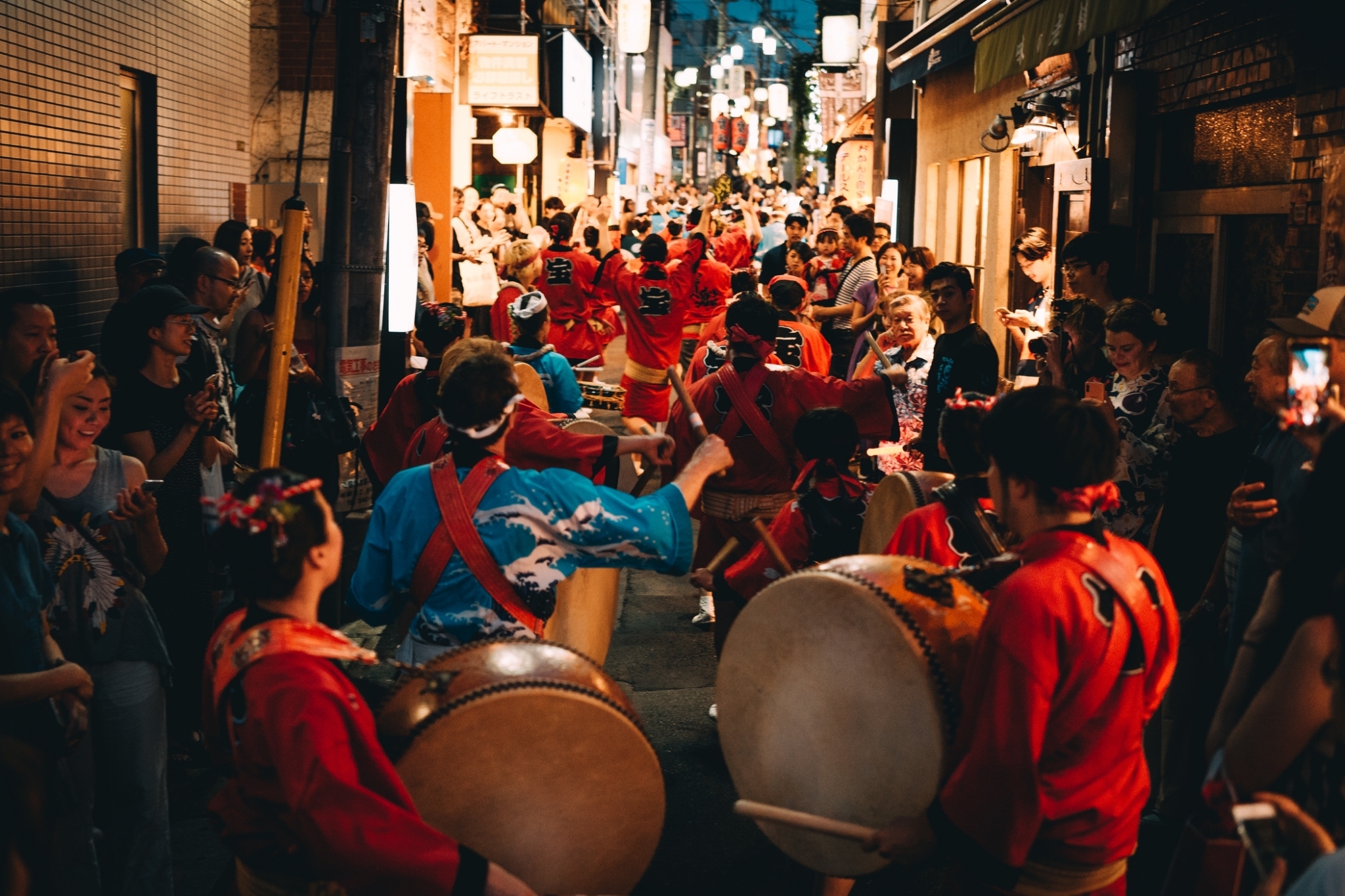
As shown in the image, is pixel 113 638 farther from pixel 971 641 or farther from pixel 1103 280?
pixel 1103 280

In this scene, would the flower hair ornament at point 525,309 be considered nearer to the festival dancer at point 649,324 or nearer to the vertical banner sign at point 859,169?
the festival dancer at point 649,324

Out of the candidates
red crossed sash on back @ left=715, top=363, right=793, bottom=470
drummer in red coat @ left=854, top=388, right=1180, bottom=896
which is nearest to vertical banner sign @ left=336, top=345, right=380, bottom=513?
red crossed sash on back @ left=715, top=363, right=793, bottom=470

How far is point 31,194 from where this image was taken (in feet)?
25.4

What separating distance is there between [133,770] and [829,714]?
216cm

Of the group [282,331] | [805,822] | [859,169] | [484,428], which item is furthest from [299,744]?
[859,169]

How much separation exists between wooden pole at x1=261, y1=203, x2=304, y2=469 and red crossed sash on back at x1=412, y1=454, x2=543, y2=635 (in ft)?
5.41

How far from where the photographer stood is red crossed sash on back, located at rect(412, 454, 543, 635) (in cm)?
354

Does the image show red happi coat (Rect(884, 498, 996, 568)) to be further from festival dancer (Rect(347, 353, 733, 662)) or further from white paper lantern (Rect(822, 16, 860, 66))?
white paper lantern (Rect(822, 16, 860, 66))

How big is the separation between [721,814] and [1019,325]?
3.64 m

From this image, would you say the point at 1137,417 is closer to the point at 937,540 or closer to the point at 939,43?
the point at 937,540

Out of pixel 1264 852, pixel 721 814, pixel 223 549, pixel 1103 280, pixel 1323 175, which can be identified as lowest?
pixel 721 814

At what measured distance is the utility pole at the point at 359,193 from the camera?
22.9ft

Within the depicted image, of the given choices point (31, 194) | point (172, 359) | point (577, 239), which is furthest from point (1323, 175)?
point (577, 239)

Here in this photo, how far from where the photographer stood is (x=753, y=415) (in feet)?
19.5
